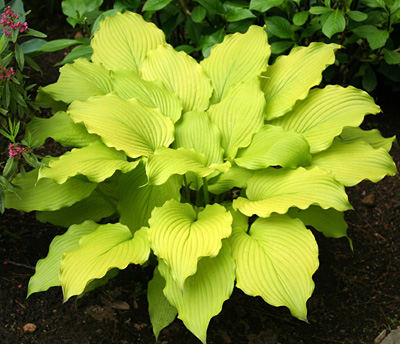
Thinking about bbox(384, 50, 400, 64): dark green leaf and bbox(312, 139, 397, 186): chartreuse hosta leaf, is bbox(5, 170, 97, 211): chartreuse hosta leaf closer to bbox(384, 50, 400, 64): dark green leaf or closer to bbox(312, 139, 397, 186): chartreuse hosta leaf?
bbox(312, 139, 397, 186): chartreuse hosta leaf

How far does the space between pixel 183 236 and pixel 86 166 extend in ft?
1.55

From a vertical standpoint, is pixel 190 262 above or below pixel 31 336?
above

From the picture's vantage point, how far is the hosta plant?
179cm

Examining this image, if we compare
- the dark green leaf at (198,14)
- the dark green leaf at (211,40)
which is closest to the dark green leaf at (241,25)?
the dark green leaf at (211,40)

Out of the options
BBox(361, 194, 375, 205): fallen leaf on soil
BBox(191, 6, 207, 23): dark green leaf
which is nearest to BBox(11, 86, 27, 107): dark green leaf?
BBox(191, 6, 207, 23): dark green leaf

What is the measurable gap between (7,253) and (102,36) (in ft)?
3.73

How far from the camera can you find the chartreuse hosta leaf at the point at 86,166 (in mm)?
1898

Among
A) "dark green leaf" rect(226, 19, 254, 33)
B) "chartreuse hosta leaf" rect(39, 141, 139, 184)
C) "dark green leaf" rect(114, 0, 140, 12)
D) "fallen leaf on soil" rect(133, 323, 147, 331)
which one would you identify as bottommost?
"fallen leaf on soil" rect(133, 323, 147, 331)

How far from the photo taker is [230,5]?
2.73 meters

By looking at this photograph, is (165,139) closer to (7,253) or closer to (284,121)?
(284,121)

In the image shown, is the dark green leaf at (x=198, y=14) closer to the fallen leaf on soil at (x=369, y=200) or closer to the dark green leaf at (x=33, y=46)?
Answer: the dark green leaf at (x=33, y=46)

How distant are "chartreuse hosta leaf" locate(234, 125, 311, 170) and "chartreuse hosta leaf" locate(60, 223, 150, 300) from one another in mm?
508

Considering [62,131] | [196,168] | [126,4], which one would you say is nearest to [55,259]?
[62,131]

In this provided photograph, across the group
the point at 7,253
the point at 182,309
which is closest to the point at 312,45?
the point at 182,309
